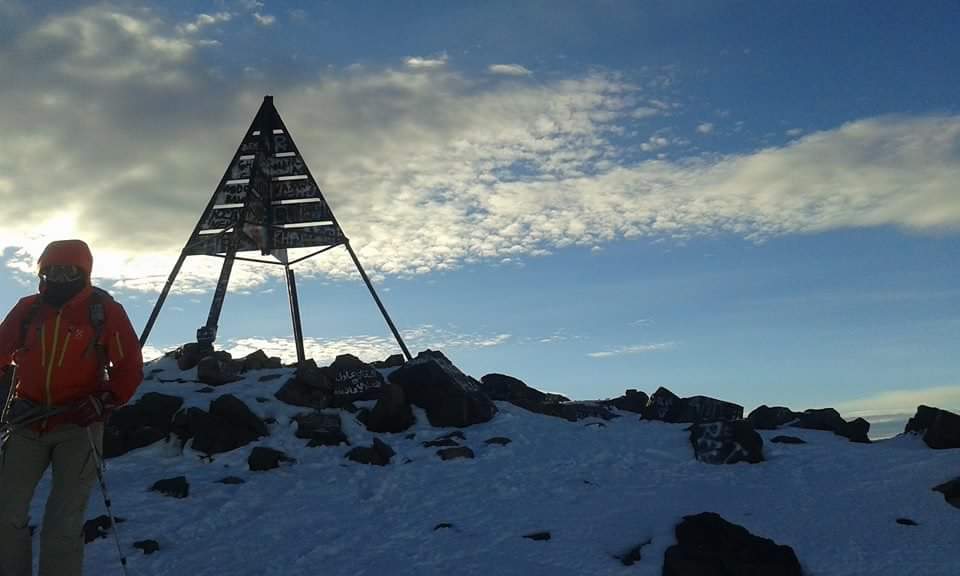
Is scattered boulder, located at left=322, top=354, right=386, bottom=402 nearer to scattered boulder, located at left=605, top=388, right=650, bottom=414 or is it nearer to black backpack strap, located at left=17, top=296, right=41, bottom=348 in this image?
scattered boulder, located at left=605, top=388, right=650, bottom=414

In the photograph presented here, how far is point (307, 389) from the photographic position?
53.1 feet

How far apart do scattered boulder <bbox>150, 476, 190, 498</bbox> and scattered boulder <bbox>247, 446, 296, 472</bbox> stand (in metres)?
1.28

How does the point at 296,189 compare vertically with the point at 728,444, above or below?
above

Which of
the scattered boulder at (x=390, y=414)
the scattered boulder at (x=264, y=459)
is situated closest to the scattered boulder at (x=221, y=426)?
the scattered boulder at (x=264, y=459)

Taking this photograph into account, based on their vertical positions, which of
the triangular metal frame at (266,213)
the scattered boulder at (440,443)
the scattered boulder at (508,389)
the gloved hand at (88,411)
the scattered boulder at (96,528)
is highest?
the triangular metal frame at (266,213)

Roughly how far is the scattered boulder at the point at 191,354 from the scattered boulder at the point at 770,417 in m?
12.6

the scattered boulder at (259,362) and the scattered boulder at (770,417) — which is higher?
the scattered boulder at (259,362)

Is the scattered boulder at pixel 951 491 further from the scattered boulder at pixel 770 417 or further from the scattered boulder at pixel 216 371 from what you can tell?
the scattered boulder at pixel 216 371

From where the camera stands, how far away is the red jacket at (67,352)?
643cm

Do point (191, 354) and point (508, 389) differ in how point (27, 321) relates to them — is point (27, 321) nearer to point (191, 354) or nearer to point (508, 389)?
point (191, 354)

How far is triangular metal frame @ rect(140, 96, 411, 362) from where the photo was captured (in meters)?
20.1

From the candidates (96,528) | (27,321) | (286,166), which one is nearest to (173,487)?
(96,528)

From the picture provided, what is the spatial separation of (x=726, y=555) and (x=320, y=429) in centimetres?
817

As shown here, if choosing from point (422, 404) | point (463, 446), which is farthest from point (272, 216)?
point (463, 446)
